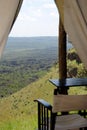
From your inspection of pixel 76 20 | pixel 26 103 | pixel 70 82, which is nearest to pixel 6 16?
pixel 76 20

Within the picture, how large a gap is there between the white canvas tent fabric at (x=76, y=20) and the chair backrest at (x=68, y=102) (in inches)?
21.7

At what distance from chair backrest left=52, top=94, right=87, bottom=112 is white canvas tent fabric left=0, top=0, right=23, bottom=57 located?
0.68 metres

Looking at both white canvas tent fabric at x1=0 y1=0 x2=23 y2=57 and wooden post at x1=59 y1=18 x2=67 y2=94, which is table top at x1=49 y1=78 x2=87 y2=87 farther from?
white canvas tent fabric at x1=0 y1=0 x2=23 y2=57

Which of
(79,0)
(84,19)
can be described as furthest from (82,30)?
(79,0)

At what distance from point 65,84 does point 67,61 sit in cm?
75

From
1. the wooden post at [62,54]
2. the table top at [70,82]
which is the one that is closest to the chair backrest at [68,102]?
the table top at [70,82]

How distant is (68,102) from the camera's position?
2418mm

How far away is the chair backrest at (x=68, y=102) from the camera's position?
238 cm

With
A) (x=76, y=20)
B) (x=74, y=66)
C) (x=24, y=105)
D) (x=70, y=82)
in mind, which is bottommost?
(x=24, y=105)

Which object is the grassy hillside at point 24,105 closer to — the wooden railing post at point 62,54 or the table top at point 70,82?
the wooden railing post at point 62,54

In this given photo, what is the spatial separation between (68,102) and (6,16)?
0.93 m

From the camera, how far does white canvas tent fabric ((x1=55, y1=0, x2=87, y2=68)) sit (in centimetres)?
276

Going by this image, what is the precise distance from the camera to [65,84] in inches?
109

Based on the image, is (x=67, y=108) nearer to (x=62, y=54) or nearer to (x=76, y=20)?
(x=76, y=20)
